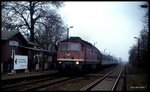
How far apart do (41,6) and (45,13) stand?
142cm

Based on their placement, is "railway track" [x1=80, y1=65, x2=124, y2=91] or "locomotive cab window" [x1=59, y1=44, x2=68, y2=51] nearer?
"railway track" [x1=80, y1=65, x2=124, y2=91]

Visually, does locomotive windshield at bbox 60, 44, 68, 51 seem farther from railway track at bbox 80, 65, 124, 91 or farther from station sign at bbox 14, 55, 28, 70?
railway track at bbox 80, 65, 124, 91

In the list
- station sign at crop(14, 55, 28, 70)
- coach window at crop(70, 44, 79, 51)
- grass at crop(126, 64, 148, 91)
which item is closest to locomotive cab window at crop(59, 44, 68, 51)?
coach window at crop(70, 44, 79, 51)

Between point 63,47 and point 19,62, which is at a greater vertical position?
point 63,47

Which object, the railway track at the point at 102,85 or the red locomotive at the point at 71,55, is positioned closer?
the railway track at the point at 102,85

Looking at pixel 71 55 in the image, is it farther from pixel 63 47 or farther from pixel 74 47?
pixel 63 47

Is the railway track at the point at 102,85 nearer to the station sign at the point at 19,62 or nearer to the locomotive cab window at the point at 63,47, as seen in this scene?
the locomotive cab window at the point at 63,47

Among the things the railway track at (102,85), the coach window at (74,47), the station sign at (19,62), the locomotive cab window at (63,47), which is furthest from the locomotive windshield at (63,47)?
the railway track at (102,85)

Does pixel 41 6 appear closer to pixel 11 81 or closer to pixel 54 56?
pixel 54 56

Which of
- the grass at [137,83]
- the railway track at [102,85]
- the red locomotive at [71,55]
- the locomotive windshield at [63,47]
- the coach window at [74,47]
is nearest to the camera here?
the grass at [137,83]

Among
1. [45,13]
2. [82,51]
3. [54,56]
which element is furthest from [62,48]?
[45,13]

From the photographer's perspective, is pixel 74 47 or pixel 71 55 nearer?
pixel 71 55

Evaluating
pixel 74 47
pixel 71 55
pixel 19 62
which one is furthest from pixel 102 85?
pixel 19 62

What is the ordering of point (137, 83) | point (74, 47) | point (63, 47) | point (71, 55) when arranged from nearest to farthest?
point (137, 83), point (71, 55), point (74, 47), point (63, 47)
